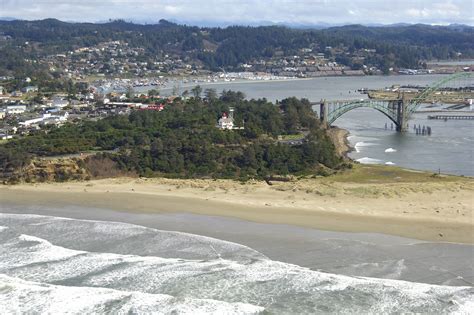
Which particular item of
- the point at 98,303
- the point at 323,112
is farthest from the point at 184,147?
the point at 323,112

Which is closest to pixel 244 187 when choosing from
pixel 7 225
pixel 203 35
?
pixel 7 225

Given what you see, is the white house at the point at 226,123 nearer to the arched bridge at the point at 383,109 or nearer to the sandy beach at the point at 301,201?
the sandy beach at the point at 301,201

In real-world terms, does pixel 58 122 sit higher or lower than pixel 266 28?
lower

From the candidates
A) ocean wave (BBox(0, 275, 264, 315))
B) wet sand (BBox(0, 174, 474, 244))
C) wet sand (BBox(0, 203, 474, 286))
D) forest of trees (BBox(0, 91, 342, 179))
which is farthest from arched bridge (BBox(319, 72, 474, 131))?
ocean wave (BBox(0, 275, 264, 315))

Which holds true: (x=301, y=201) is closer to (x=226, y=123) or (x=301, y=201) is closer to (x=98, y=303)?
(x=98, y=303)

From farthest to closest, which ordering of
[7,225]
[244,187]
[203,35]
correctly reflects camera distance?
1. [203,35]
2. [244,187]
3. [7,225]

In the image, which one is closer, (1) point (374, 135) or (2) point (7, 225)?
(2) point (7, 225)

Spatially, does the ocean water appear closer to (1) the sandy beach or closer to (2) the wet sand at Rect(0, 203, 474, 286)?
(2) the wet sand at Rect(0, 203, 474, 286)

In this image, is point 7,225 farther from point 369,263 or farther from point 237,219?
point 369,263
